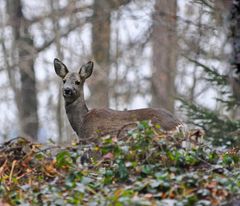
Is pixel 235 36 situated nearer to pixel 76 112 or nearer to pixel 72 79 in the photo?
pixel 72 79

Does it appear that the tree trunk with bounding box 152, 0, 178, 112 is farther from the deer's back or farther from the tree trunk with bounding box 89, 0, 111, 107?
the deer's back

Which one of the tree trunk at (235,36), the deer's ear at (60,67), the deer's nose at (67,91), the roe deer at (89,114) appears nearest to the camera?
the tree trunk at (235,36)

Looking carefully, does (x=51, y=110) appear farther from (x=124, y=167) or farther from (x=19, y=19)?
(x=124, y=167)

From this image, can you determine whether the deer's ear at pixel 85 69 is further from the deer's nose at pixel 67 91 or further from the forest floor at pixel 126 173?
the forest floor at pixel 126 173

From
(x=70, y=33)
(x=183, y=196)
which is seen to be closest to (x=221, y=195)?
(x=183, y=196)

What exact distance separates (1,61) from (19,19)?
1.42 m

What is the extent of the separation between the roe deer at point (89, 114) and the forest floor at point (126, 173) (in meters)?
4.01

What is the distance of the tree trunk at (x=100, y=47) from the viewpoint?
24.2 meters

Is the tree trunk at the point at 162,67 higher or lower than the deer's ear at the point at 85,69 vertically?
lower

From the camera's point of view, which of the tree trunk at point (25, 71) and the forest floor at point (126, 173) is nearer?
the forest floor at point (126, 173)

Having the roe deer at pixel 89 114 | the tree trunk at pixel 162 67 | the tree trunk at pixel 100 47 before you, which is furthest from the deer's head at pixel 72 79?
the tree trunk at pixel 100 47

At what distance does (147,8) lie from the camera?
2134cm

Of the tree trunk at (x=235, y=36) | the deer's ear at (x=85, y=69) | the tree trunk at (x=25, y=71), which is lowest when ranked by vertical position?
the tree trunk at (x=25, y=71)

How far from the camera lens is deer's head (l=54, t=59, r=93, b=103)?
1154 cm
